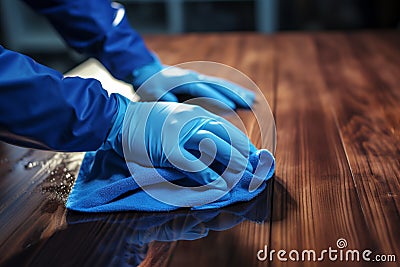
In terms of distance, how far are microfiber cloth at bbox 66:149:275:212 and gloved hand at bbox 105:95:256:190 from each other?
0.06 feet

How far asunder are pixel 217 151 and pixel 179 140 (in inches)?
2.6

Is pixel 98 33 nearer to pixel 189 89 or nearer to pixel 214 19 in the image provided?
pixel 189 89

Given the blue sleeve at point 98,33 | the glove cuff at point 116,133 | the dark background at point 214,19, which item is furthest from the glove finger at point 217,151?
the dark background at point 214,19

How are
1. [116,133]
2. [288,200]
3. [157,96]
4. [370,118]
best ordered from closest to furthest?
[288,200]
[116,133]
[370,118]
[157,96]

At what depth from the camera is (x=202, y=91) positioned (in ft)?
4.41

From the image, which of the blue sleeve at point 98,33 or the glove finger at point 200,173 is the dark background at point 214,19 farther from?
the glove finger at point 200,173

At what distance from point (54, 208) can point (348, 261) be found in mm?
466

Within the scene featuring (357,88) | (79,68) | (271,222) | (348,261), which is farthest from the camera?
A: (79,68)

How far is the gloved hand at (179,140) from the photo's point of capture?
92cm

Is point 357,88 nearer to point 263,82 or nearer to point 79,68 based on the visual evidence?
point 263,82

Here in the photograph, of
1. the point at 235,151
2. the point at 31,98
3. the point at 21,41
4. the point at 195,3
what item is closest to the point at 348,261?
the point at 235,151

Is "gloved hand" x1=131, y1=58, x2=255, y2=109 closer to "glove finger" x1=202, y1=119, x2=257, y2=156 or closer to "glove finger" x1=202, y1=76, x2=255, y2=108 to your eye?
"glove finger" x1=202, y1=76, x2=255, y2=108

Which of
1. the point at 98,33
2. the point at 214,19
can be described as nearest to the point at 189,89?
the point at 98,33

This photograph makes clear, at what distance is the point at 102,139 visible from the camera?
100 cm
